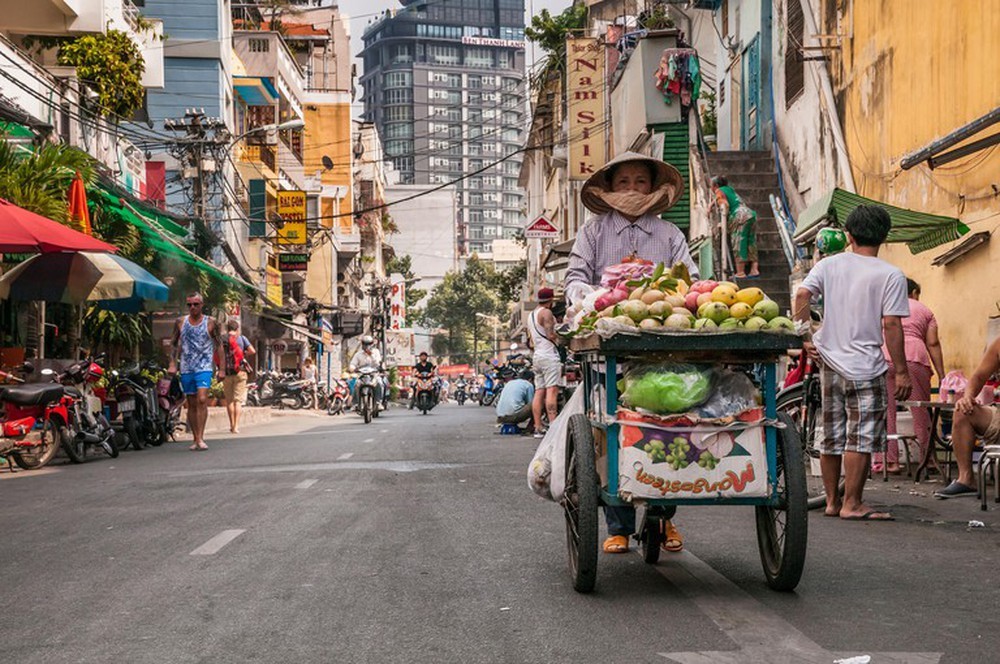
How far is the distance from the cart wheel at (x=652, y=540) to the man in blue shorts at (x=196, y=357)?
1182cm

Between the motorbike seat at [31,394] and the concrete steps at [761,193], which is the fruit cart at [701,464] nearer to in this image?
the motorbike seat at [31,394]

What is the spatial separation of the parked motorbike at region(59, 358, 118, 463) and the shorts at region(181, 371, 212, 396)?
139cm

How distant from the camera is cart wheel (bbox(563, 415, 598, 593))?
19.4 ft

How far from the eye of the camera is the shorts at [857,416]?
867cm

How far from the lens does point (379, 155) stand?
346ft

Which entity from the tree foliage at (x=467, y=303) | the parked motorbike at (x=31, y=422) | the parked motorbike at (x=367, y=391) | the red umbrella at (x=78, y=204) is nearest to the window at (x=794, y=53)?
the parked motorbike at (x=367, y=391)

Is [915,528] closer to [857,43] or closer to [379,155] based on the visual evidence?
[857,43]

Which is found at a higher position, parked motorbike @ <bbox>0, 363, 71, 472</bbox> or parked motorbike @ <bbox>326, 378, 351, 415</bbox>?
parked motorbike @ <bbox>0, 363, 71, 472</bbox>

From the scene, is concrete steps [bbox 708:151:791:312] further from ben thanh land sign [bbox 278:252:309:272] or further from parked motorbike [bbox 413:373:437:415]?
ben thanh land sign [bbox 278:252:309:272]

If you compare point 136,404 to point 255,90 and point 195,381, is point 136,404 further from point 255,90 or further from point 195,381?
point 255,90

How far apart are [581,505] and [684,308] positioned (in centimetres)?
104

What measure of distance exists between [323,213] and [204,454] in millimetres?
53006

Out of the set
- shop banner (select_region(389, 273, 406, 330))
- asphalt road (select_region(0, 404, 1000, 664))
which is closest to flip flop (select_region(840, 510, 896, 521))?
asphalt road (select_region(0, 404, 1000, 664))

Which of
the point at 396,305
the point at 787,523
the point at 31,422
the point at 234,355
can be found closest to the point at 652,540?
the point at 787,523
